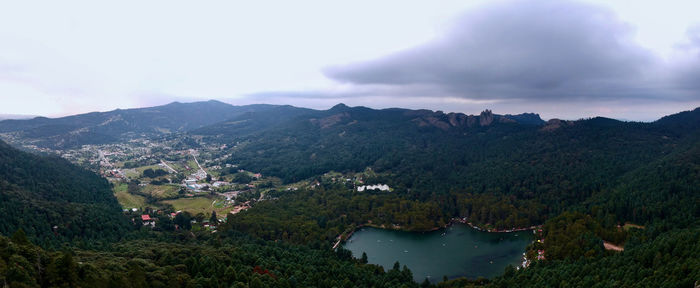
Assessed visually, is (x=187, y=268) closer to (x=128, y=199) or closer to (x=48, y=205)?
(x=48, y=205)

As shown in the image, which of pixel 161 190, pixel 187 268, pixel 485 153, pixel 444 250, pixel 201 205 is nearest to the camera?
pixel 187 268

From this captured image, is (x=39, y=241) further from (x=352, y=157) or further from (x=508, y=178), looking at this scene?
(x=352, y=157)

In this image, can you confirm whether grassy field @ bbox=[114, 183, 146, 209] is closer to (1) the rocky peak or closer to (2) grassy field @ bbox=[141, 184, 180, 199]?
(2) grassy field @ bbox=[141, 184, 180, 199]

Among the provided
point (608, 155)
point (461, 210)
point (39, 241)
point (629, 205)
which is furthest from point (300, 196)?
point (608, 155)

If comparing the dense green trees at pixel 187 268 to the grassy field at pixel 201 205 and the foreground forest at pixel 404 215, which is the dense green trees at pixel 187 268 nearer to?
the foreground forest at pixel 404 215

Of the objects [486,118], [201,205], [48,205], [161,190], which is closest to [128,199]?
[161,190]
